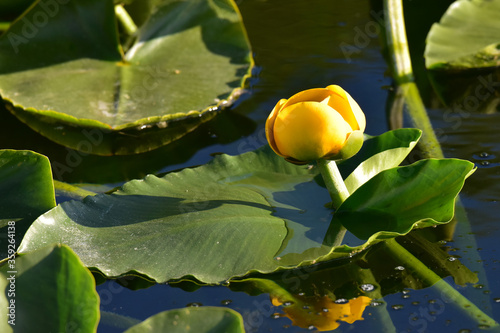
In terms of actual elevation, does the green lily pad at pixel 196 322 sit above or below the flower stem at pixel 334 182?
above

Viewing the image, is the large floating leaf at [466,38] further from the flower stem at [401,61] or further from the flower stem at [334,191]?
the flower stem at [334,191]

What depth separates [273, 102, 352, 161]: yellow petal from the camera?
2.15ft

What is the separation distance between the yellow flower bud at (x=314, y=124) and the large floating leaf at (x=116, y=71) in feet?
1.33

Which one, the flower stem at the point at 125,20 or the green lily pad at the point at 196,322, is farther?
the flower stem at the point at 125,20

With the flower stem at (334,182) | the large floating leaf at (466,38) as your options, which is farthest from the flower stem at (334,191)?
the large floating leaf at (466,38)

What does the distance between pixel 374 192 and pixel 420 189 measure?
2.2 inches

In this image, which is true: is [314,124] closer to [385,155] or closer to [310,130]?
[310,130]

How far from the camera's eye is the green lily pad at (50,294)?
0.49 meters

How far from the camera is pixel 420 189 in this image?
70 centimetres

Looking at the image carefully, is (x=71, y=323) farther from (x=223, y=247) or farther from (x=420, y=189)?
(x=420, y=189)

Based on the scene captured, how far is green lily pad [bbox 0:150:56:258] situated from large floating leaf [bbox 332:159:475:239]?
41 cm

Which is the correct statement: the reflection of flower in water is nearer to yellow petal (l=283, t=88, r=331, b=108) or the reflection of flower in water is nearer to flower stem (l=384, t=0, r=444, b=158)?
yellow petal (l=283, t=88, r=331, b=108)

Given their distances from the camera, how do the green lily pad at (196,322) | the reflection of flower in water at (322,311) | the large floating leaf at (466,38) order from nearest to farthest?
1. the green lily pad at (196,322)
2. the reflection of flower in water at (322,311)
3. the large floating leaf at (466,38)

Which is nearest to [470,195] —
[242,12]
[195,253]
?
[195,253]
